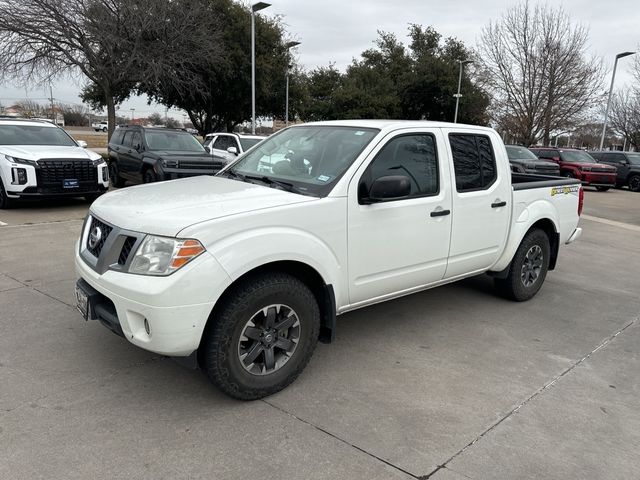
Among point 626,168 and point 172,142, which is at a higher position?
point 172,142

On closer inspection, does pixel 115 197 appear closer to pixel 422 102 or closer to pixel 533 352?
pixel 533 352

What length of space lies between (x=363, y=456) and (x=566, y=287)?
4.48 metres

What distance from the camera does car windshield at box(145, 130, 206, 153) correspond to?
11820 millimetres

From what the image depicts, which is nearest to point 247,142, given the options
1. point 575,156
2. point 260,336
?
point 260,336

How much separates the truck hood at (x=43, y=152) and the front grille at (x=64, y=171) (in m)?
0.12

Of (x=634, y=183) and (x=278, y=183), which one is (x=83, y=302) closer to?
(x=278, y=183)

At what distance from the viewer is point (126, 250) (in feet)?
9.78

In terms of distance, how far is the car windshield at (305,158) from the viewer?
3.62m

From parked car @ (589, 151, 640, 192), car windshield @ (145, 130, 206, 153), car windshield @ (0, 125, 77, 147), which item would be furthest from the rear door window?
parked car @ (589, 151, 640, 192)

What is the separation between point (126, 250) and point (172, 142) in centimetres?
968

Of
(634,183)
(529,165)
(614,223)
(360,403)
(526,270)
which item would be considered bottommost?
(614,223)

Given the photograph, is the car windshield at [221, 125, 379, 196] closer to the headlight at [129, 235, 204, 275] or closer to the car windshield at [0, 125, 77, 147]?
the headlight at [129, 235, 204, 275]

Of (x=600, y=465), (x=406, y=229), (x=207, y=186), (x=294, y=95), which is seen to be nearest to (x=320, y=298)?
(x=406, y=229)

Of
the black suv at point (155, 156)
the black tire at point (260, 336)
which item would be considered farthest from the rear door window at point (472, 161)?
the black suv at point (155, 156)
